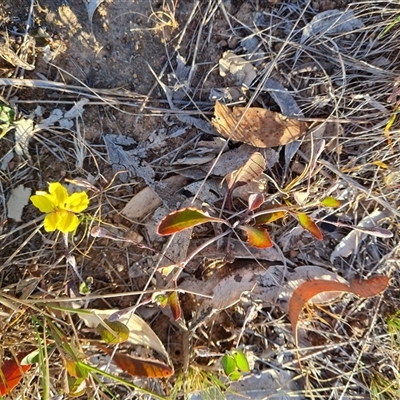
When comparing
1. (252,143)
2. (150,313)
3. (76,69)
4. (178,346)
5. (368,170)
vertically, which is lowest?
(178,346)

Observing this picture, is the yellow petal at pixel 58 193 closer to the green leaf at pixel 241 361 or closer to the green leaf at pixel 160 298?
the green leaf at pixel 160 298

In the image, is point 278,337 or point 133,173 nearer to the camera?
point 133,173

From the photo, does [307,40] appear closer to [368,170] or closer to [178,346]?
[368,170]

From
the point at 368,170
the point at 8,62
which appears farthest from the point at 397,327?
the point at 8,62

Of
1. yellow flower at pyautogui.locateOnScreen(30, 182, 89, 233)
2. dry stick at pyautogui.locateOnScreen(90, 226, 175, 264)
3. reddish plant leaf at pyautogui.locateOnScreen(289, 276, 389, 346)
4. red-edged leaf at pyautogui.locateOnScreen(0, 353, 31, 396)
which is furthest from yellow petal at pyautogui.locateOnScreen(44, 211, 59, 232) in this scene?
reddish plant leaf at pyautogui.locateOnScreen(289, 276, 389, 346)

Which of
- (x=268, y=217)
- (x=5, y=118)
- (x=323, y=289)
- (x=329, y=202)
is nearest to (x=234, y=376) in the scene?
(x=323, y=289)

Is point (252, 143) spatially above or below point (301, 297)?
above

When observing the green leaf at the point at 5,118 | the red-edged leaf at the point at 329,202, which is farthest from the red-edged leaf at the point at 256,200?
the green leaf at the point at 5,118
